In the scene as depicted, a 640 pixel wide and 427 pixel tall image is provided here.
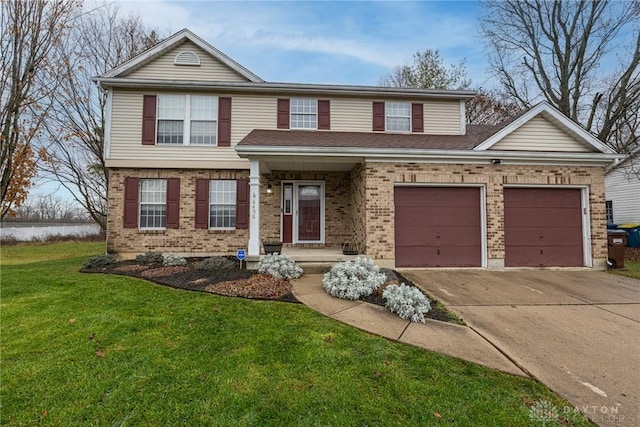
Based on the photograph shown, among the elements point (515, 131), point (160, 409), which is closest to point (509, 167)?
point (515, 131)

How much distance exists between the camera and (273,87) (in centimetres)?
995

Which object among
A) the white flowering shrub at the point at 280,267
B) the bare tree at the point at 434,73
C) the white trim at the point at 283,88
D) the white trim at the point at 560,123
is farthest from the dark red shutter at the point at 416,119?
the bare tree at the point at 434,73

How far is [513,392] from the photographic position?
2.71m

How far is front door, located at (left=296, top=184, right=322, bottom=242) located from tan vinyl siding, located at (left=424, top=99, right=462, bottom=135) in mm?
4712

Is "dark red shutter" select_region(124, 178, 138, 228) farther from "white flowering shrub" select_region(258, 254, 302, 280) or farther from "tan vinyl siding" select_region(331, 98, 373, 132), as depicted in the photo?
"tan vinyl siding" select_region(331, 98, 373, 132)

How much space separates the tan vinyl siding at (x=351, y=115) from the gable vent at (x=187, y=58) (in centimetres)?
503

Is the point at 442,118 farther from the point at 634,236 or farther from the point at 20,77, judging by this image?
the point at 20,77

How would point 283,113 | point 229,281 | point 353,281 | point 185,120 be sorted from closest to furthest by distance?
1. point 353,281
2. point 229,281
3. point 185,120
4. point 283,113

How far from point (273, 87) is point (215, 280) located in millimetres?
6823

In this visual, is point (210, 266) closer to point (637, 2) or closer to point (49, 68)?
point (49, 68)

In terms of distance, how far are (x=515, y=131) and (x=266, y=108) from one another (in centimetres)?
787

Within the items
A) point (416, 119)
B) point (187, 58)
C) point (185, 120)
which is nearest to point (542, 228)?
point (416, 119)

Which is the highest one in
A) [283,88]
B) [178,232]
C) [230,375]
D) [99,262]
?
[283,88]

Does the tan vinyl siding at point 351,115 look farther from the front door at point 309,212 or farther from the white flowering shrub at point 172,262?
the white flowering shrub at point 172,262
